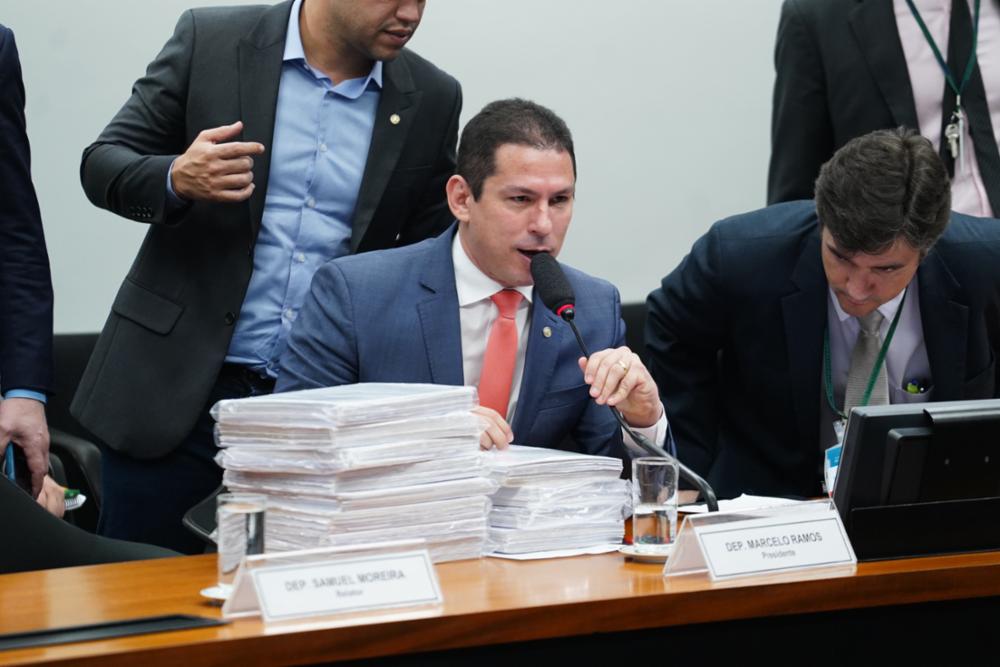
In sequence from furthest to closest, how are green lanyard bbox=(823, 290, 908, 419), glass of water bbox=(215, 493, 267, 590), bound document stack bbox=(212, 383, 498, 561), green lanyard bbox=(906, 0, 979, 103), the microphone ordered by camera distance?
green lanyard bbox=(906, 0, 979, 103) < green lanyard bbox=(823, 290, 908, 419) < the microphone < bound document stack bbox=(212, 383, 498, 561) < glass of water bbox=(215, 493, 267, 590)

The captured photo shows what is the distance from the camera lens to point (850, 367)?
2732 millimetres

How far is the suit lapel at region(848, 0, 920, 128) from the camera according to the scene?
9.70 feet

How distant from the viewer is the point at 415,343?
239cm

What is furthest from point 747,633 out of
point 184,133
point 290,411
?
point 184,133

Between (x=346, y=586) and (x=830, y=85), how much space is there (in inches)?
77.5

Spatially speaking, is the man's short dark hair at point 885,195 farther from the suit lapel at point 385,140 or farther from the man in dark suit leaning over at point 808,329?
the suit lapel at point 385,140

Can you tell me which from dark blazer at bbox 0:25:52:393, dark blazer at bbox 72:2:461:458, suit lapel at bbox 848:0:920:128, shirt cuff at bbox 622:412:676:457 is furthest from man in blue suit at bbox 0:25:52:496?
suit lapel at bbox 848:0:920:128

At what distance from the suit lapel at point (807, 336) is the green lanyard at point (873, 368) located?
1cm

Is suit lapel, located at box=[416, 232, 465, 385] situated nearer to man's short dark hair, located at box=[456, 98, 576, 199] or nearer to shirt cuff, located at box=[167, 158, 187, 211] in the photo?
man's short dark hair, located at box=[456, 98, 576, 199]

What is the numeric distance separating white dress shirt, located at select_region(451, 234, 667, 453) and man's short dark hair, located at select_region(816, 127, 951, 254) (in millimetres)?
569

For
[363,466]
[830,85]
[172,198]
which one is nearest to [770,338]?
[830,85]

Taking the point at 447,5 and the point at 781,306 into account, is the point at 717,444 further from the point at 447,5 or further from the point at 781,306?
the point at 447,5

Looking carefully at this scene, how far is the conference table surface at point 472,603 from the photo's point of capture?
139 centimetres

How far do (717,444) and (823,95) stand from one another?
804mm
